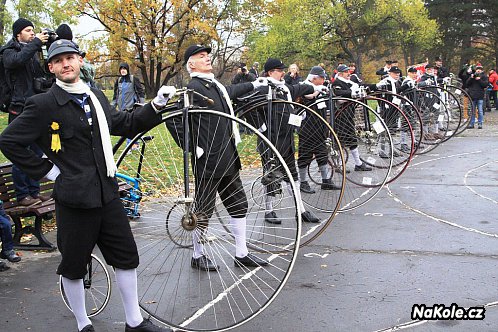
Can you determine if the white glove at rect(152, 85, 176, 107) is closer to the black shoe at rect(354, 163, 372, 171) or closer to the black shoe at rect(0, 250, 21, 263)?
the black shoe at rect(0, 250, 21, 263)

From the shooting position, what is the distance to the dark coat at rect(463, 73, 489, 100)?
18719 mm

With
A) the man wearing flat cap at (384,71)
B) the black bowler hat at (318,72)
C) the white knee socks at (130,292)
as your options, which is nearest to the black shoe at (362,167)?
the black bowler hat at (318,72)

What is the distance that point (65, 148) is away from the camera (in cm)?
369

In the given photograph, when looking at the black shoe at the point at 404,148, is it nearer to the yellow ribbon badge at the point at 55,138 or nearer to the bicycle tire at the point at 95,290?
the bicycle tire at the point at 95,290

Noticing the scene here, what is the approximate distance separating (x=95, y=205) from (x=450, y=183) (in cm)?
722

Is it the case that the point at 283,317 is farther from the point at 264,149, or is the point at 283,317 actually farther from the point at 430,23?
the point at 430,23

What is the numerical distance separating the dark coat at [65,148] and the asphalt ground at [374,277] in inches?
46.2

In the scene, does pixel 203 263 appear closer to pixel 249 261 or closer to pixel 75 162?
pixel 249 261

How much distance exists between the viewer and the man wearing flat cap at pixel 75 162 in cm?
363

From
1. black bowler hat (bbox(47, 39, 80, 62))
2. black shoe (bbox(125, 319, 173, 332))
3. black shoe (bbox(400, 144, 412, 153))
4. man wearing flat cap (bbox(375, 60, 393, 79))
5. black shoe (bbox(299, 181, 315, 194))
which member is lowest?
black shoe (bbox(125, 319, 173, 332))

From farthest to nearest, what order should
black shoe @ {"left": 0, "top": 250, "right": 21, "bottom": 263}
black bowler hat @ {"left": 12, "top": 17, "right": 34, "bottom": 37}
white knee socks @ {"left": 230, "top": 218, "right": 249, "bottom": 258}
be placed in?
black bowler hat @ {"left": 12, "top": 17, "right": 34, "bottom": 37}, black shoe @ {"left": 0, "top": 250, "right": 21, "bottom": 263}, white knee socks @ {"left": 230, "top": 218, "right": 249, "bottom": 258}

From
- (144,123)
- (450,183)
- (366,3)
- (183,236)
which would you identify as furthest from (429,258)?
(366,3)

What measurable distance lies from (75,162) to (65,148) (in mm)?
109

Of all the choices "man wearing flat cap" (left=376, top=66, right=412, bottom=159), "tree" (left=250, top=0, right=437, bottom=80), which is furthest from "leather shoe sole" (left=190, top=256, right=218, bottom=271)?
"tree" (left=250, top=0, right=437, bottom=80)
